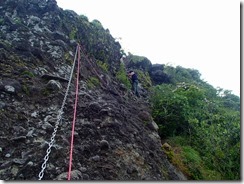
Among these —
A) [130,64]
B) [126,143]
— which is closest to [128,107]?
[126,143]

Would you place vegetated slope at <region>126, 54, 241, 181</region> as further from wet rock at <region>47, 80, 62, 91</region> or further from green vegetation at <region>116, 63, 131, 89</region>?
wet rock at <region>47, 80, 62, 91</region>

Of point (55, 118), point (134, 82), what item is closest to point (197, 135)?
point (134, 82)

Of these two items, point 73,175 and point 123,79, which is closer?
point 73,175

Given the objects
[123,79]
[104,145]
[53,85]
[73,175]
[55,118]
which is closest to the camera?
[73,175]

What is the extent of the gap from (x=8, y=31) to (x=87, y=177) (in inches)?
210

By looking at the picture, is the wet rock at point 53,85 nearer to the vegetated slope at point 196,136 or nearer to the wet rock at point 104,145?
the wet rock at point 104,145

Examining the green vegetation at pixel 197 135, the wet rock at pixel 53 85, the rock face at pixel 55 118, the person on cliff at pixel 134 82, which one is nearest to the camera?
the rock face at pixel 55 118

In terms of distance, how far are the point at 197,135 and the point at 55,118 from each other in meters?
4.42

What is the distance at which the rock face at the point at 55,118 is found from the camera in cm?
432

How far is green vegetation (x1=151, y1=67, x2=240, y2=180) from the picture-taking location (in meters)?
6.72

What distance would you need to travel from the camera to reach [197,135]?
27.0 ft

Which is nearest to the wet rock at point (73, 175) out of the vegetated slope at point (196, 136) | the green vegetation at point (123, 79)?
the vegetated slope at point (196, 136)

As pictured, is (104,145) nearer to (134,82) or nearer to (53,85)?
(53,85)

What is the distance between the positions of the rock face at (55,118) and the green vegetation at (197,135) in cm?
72
